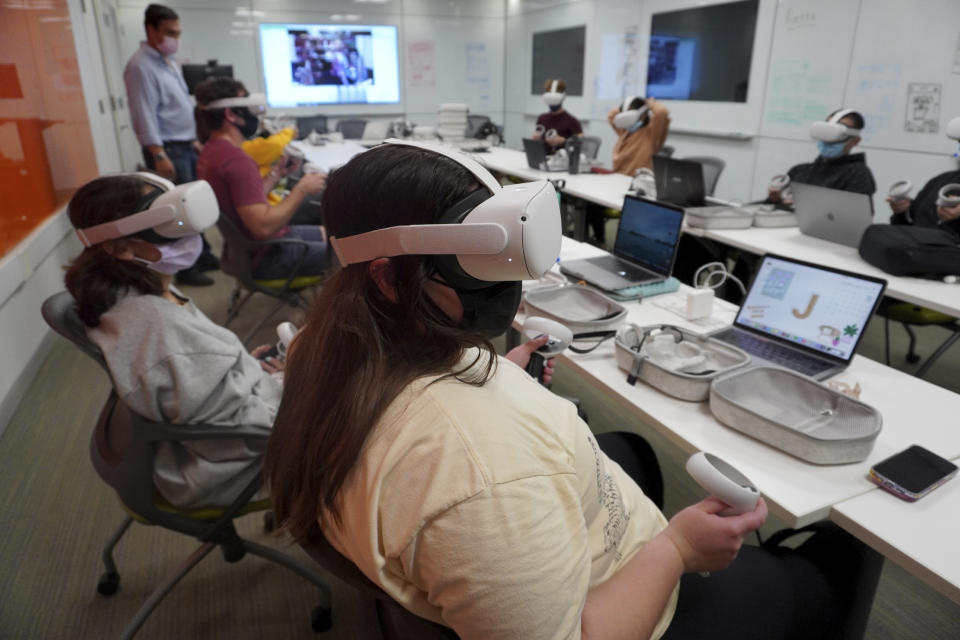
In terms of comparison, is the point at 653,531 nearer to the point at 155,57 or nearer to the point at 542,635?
the point at 542,635

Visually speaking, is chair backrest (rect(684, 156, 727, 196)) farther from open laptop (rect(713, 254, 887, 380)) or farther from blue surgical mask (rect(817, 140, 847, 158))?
open laptop (rect(713, 254, 887, 380))

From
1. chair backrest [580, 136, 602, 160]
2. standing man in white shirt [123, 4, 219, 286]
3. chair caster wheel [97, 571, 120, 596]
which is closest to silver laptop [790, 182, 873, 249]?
chair backrest [580, 136, 602, 160]

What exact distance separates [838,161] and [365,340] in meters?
3.54

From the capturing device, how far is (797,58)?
4.97 metres

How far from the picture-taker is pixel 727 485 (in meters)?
0.92

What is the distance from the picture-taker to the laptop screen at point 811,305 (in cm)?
149

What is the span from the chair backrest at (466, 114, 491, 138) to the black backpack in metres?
5.05

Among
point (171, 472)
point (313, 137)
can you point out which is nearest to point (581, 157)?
point (313, 137)

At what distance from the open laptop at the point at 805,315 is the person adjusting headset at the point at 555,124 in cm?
393

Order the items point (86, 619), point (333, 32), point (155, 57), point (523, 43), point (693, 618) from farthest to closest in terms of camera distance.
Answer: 1. point (523, 43)
2. point (333, 32)
3. point (155, 57)
4. point (86, 619)
5. point (693, 618)

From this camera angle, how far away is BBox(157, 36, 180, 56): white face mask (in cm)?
435

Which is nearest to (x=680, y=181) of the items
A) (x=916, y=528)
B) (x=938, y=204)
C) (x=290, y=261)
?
(x=938, y=204)

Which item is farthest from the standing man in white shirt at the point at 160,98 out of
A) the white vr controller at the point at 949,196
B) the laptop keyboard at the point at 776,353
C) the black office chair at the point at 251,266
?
the white vr controller at the point at 949,196

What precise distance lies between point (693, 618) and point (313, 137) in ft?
20.2
